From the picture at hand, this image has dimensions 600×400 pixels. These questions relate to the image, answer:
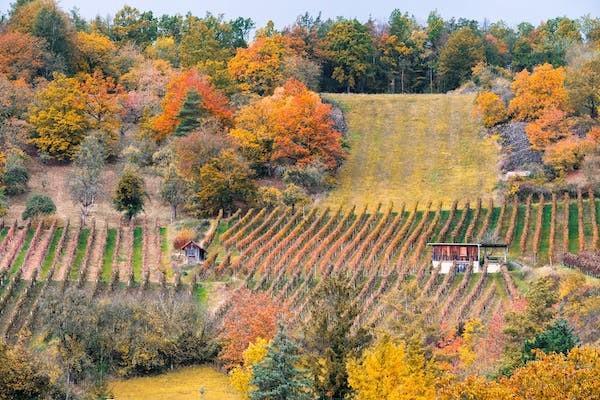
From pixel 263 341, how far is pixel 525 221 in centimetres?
2840

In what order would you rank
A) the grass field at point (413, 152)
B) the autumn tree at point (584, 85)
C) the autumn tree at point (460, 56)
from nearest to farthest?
1. the grass field at point (413, 152)
2. the autumn tree at point (584, 85)
3. the autumn tree at point (460, 56)

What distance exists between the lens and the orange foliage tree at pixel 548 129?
279 feet

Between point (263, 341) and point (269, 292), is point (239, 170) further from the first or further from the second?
point (263, 341)

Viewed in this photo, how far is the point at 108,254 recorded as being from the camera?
70.1m

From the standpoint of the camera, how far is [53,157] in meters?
87.7

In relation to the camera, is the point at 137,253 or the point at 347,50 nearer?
the point at 137,253

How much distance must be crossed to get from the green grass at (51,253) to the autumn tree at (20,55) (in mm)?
29278

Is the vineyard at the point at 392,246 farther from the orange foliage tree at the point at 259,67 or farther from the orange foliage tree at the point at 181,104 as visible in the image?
the orange foliage tree at the point at 259,67

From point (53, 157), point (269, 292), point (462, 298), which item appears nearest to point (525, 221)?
point (462, 298)

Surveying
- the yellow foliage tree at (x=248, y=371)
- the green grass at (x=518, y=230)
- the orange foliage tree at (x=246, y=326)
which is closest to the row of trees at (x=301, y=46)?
the green grass at (x=518, y=230)

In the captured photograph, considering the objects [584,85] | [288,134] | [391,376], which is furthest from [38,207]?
[584,85]

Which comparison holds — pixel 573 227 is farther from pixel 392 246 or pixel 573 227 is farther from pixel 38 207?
pixel 38 207

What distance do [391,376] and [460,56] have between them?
273 ft

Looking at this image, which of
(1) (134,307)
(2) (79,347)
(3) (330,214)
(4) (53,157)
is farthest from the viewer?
(4) (53,157)
